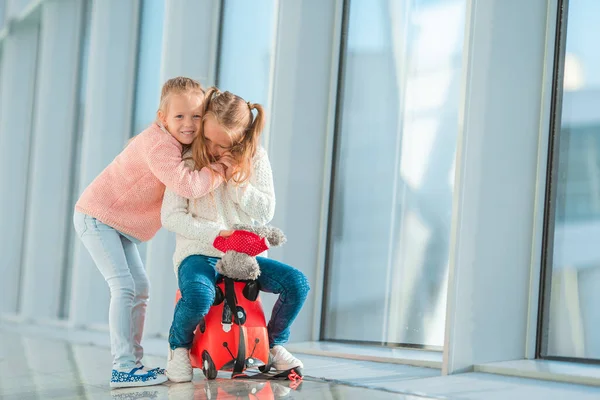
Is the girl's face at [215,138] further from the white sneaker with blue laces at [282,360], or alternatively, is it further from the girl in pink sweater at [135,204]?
the white sneaker with blue laces at [282,360]

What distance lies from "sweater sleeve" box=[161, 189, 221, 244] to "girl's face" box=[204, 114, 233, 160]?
7.4 inches

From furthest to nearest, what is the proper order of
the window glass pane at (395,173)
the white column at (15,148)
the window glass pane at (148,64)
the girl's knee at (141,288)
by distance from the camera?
the white column at (15,148) < the window glass pane at (148,64) < the window glass pane at (395,173) < the girl's knee at (141,288)

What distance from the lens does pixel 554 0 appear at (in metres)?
2.71

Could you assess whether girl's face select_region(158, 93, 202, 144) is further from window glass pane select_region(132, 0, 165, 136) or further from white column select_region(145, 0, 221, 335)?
window glass pane select_region(132, 0, 165, 136)

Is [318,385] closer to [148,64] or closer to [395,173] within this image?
[395,173]

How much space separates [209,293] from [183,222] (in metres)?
0.26

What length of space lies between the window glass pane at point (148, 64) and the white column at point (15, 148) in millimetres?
1951

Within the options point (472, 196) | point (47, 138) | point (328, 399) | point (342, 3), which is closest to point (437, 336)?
point (472, 196)

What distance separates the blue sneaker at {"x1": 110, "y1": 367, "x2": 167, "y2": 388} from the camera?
92.2 inches

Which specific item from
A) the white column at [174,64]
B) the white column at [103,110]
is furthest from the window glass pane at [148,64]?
the white column at [174,64]

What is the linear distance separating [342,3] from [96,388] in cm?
218

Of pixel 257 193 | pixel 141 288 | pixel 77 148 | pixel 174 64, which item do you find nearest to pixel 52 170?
pixel 77 148

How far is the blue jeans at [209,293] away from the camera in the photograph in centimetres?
226

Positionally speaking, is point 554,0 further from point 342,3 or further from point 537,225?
point 342,3
